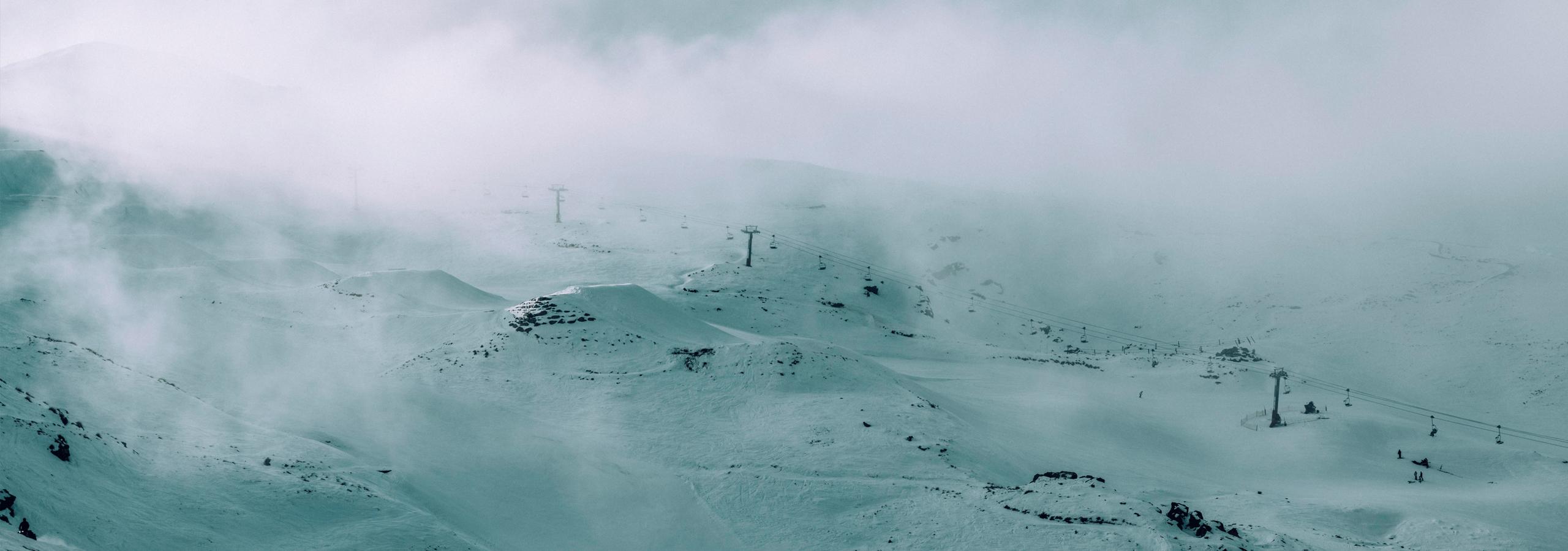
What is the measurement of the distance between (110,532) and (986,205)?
105281mm

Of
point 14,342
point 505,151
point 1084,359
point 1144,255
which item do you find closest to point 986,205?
point 1144,255

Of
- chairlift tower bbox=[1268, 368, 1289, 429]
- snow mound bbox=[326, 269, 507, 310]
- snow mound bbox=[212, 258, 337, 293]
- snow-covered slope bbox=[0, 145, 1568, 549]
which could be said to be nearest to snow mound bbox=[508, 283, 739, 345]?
snow-covered slope bbox=[0, 145, 1568, 549]

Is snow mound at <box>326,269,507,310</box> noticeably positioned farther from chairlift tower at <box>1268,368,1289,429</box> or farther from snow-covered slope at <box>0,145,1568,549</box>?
chairlift tower at <box>1268,368,1289,429</box>

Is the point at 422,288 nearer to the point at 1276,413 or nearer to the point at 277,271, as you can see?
the point at 277,271

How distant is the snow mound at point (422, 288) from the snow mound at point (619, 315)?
23.4 feet

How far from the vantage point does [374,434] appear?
34.7 m

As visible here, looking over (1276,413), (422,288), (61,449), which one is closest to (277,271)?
(422,288)

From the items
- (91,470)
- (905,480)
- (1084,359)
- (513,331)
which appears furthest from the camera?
(1084,359)

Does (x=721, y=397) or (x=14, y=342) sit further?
(x=721, y=397)

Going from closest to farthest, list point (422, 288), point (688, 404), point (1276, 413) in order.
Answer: point (688, 404) → point (1276, 413) → point (422, 288)

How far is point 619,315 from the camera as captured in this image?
51.3 m

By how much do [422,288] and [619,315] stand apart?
1511 centimetres

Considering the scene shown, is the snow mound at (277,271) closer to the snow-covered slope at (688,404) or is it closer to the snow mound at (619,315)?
the snow-covered slope at (688,404)

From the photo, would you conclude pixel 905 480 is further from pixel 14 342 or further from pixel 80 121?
pixel 80 121
